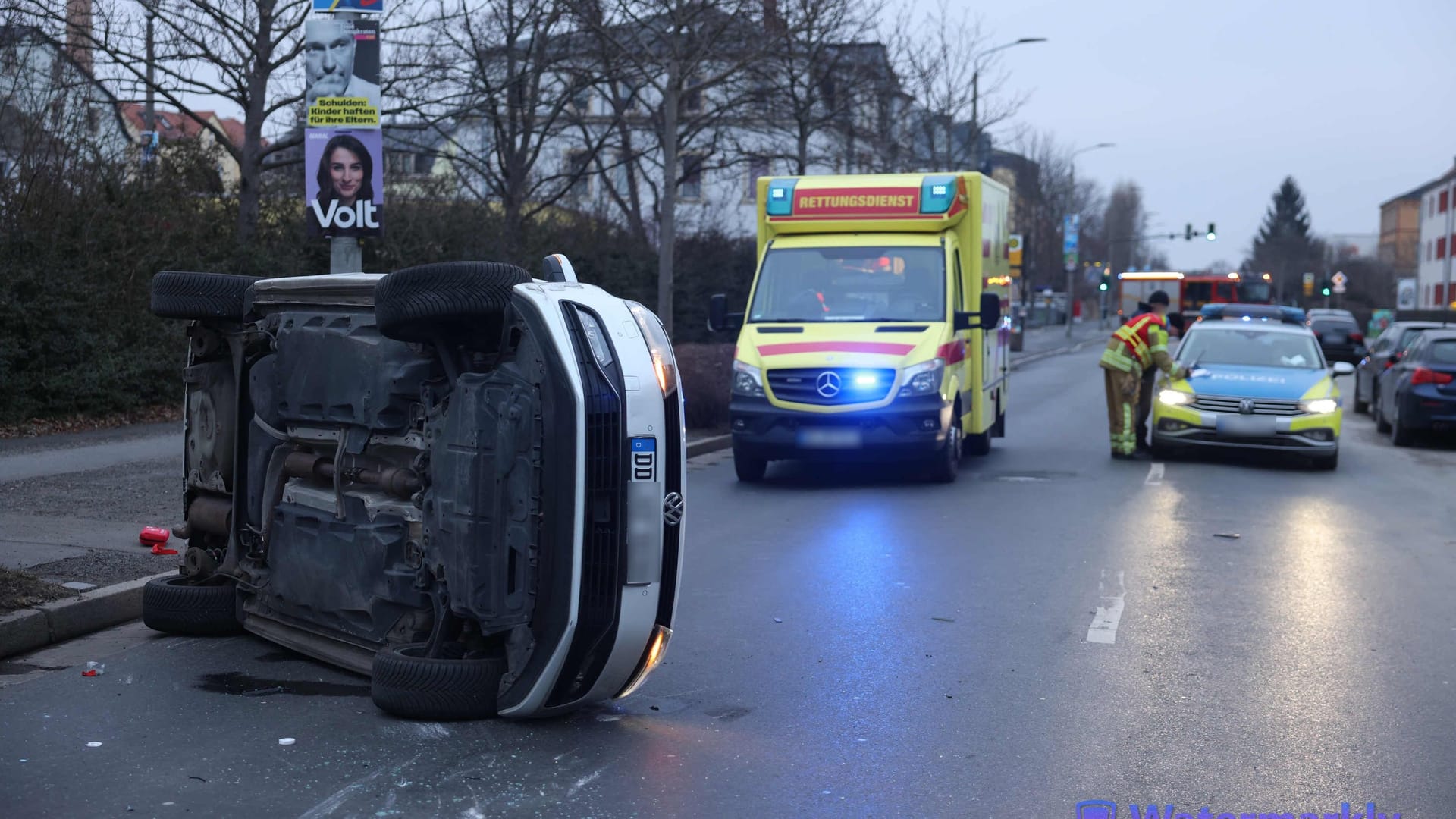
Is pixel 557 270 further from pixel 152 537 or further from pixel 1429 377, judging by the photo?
pixel 1429 377

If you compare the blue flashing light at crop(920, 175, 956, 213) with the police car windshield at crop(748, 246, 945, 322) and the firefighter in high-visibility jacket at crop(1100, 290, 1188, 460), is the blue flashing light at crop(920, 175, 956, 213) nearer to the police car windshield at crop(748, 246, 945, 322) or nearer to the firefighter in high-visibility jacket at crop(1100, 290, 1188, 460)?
the police car windshield at crop(748, 246, 945, 322)

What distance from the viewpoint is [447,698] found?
5.23 metres

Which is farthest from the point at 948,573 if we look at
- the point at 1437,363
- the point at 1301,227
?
the point at 1301,227

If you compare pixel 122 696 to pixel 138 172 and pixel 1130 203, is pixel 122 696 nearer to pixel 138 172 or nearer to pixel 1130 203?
pixel 138 172

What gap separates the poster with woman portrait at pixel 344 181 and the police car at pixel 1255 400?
846 cm

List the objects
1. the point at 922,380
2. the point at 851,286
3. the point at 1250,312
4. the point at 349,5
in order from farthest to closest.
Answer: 1. the point at 1250,312
2. the point at 851,286
3. the point at 922,380
4. the point at 349,5

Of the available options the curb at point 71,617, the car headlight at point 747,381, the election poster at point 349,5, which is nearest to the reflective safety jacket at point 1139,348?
the car headlight at point 747,381

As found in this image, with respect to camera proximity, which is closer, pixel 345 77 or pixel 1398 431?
pixel 345 77

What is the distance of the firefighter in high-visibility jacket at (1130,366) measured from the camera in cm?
1502

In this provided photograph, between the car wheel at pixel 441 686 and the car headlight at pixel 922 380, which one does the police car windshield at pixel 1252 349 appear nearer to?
the car headlight at pixel 922 380

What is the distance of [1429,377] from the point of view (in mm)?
17516

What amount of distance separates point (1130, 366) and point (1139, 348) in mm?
332

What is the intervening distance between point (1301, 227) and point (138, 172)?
481 feet

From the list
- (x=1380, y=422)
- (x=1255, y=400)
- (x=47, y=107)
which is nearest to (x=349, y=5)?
(x=47, y=107)
